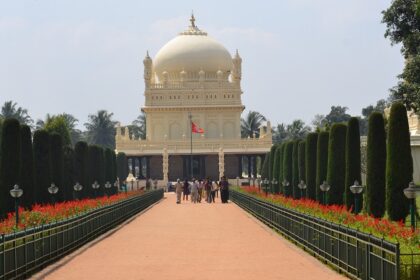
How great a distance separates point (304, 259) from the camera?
65.8ft

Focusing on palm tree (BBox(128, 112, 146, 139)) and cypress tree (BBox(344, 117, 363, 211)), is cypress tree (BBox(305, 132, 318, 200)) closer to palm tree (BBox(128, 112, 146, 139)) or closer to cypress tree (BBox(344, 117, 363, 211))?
cypress tree (BBox(344, 117, 363, 211))

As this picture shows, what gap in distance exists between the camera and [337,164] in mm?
37375

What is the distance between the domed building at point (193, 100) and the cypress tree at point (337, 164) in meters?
62.7

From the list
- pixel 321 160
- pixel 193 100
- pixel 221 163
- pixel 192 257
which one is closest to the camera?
pixel 192 257

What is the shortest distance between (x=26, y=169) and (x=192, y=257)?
16.3 metres

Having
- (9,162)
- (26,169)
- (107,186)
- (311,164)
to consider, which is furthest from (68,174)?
(9,162)

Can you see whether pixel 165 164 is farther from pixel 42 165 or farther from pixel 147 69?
pixel 42 165

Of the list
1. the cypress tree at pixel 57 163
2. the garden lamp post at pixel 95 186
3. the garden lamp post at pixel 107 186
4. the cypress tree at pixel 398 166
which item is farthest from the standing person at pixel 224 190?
the cypress tree at pixel 398 166

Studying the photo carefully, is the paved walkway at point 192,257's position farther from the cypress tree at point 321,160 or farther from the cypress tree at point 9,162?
the cypress tree at point 321,160

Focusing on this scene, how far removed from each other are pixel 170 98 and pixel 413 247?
305ft

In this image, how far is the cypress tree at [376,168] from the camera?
99.8 feet

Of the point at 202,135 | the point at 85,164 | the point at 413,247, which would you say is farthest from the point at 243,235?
the point at 202,135

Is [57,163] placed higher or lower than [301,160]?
lower

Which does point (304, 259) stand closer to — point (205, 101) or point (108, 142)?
point (205, 101)
